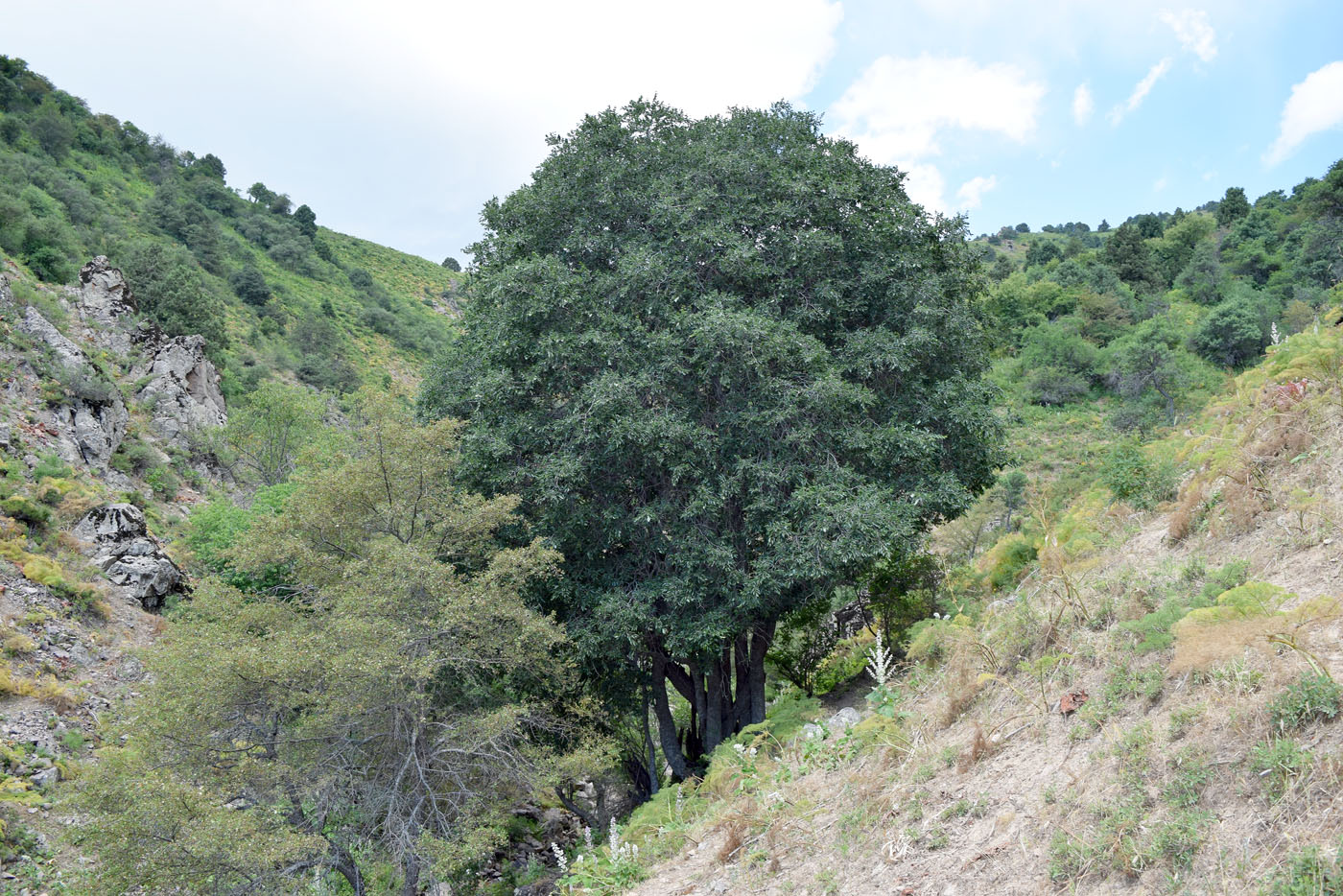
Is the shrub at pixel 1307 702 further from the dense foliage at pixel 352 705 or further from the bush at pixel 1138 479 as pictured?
the dense foliage at pixel 352 705

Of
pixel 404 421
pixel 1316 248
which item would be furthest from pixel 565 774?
pixel 1316 248

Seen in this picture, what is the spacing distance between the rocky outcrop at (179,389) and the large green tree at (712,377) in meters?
18.0

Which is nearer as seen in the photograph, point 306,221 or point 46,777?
point 46,777

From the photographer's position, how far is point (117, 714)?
42.8 ft

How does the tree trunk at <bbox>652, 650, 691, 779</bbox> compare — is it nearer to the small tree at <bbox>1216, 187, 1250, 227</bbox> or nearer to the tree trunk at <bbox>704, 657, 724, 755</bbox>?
the tree trunk at <bbox>704, 657, 724, 755</bbox>

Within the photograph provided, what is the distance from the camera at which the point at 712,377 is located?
11.0m

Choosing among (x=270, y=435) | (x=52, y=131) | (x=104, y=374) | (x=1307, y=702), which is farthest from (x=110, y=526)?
(x=52, y=131)

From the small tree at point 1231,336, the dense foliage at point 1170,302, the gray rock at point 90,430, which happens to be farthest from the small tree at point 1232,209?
the gray rock at point 90,430

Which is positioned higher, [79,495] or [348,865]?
[79,495]

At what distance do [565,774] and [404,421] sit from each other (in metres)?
5.78

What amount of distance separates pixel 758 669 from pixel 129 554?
1515 cm

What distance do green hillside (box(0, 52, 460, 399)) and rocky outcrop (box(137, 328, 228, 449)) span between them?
306cm

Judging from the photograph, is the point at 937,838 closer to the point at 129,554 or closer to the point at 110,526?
the point at 129,554

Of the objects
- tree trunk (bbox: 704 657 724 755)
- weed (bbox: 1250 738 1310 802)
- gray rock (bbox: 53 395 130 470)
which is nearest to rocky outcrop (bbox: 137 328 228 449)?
gray rock (bbox: 53 395 130 470)
